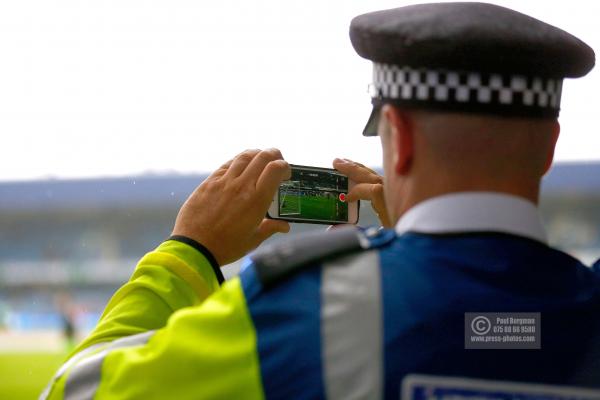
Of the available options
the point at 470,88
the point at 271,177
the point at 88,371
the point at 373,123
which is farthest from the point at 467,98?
the point at 88,371

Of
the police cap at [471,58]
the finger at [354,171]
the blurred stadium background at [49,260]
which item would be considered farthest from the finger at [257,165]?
the blurred stadium background at [49,260]

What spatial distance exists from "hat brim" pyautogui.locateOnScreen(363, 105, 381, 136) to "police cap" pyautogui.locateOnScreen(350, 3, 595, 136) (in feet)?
0.09

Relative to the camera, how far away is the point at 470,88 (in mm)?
687

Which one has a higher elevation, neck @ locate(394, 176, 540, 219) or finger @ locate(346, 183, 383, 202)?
neck @ locate(394, 176, 540, 219)

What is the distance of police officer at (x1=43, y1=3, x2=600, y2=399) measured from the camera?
665 mm

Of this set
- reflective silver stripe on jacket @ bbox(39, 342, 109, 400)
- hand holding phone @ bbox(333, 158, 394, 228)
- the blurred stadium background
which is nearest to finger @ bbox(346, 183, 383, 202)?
hand holding phone @ bbox(333, 158, 394, 228)

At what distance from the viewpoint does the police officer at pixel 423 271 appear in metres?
0.67

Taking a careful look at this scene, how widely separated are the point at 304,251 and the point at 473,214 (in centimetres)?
15

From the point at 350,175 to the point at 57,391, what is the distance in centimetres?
44

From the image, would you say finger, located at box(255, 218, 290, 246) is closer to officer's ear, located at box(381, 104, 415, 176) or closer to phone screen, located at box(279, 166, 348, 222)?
phone screen, located at box(279, 166, 348, 222)

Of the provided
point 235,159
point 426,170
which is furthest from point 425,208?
point 235,159

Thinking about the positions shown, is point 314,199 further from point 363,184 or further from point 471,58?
point 471,58

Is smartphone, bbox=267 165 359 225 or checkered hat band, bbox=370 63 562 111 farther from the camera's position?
smartphone, bbox=267 165 359 225

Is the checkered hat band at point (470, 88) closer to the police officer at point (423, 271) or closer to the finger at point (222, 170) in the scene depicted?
the police officer at point (423, 271)
